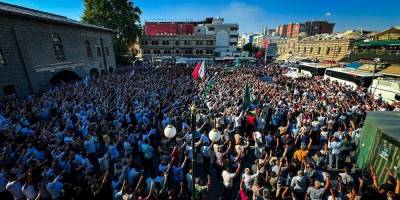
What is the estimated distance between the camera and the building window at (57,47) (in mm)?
22078

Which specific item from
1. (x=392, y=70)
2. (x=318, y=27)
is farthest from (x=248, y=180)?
(x=318, y=27)

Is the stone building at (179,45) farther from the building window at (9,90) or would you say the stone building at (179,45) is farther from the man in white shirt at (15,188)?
the man in white shirt at (15,188)

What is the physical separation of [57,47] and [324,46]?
147 ft

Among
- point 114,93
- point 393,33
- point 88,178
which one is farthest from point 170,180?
point 393,33

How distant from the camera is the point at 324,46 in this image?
149ft

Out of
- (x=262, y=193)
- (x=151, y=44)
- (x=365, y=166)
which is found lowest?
(x=365, y=166)

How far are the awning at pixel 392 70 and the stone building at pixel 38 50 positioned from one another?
111 feet

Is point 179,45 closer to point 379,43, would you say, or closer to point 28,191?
point 379,43

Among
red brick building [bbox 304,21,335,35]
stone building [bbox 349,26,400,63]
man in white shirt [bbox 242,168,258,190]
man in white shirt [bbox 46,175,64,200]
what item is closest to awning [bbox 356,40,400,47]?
stone building [bbox 349,26,400,63]

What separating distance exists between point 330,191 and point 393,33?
115ft

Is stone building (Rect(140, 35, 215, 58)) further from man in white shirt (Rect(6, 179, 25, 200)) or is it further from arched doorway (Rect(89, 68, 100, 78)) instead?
man in white shirt (Rect(6, 179, 25, 200))

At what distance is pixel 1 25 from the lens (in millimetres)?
16328

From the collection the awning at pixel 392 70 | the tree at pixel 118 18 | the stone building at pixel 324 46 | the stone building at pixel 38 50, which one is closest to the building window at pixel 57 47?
the stone building at pixel 38 50

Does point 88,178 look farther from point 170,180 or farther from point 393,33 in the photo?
point 393,33
